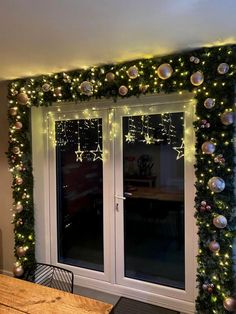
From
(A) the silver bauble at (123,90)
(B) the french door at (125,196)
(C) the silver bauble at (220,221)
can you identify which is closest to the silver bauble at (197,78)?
(B) the french door at (125,196)

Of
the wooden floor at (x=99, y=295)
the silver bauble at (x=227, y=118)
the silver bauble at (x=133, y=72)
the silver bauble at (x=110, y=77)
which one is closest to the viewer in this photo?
the silver bauble at (x=227, y=118)

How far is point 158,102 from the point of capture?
116 inches

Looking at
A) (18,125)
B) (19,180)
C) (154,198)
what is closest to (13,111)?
(18,125)

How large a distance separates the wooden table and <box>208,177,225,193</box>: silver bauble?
50.0 inches

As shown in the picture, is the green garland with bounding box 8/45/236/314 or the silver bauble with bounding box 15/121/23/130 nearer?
the green garland with bounding box 8/45/236/314

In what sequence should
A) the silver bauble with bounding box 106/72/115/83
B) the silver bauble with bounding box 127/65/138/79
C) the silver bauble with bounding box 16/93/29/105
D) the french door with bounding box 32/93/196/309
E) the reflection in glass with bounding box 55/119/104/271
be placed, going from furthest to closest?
the reflection in glass with bounding box 55/119/104/271 → the silver bauble with bounding box 16/93/29/105 → the french door with bounding box 32/93/196/309 → the silver bauble with bounding box 106/72/115/83 → the silver bauble with bounding box 127/65/138/79

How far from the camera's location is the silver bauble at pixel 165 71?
8.24ft

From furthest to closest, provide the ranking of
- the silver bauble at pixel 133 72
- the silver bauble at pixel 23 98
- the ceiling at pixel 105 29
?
the silver bauble at pixel 23 98 → the silver bauble at pixel 133 72 → the ceiling at pixel 105 29

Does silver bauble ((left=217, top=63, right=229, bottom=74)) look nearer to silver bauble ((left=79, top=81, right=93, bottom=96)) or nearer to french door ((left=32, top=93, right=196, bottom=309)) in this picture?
french door ((left=32, top=93, right=196, bottom=309))

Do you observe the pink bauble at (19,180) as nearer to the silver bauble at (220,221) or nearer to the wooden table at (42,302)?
the wooden table at (42,302)

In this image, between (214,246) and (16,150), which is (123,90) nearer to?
(16,150)

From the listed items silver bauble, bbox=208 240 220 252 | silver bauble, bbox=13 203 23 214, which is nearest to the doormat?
silver bauble, bbox=208 240 220 252

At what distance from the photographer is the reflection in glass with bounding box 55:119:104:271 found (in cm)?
340

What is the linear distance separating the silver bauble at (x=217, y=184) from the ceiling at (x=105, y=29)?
118 cm
